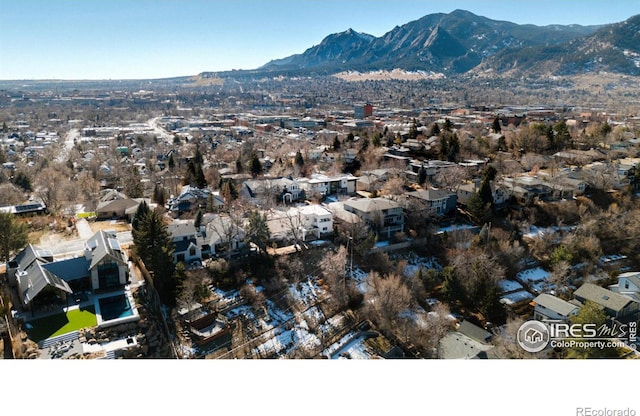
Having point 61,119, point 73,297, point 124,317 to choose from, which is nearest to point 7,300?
point 73,297

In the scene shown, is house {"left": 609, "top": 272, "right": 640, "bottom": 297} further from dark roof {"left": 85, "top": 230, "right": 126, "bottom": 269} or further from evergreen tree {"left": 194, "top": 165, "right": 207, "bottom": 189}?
evergreen tree {"left": 194, "top": 165, "right": 207, "bottom": 189}

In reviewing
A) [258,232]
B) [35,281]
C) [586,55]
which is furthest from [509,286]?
[586,55]

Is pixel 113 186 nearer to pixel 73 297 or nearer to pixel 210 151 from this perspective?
pixel 210 151

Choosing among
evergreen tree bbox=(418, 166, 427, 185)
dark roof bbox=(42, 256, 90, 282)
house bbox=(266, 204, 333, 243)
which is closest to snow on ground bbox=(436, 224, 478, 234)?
evergreen tree bbox=(418, 166, 427, 185)

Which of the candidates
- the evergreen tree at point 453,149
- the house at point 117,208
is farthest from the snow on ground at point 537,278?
the house at point 117,208

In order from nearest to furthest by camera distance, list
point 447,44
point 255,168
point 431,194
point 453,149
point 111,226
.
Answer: point 111,226
point 431,194
point 255,168
point 453,149
point 447,44

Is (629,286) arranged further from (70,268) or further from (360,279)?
(70,268)
